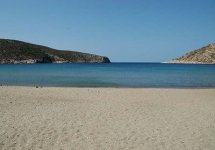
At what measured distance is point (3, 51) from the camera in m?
158

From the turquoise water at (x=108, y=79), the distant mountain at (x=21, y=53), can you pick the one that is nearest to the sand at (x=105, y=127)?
the turquoise water at (x=108, y=79)

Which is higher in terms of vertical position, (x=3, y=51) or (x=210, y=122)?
(x=3, y=51)

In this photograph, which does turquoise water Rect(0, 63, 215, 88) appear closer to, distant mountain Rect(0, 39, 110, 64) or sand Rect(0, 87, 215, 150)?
sand Rect(0, 87, 215, 150)

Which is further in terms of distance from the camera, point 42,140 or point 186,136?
point 186,136

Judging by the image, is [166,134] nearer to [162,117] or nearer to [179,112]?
[162,117]

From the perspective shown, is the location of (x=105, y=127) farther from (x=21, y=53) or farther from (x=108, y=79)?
(x=21, y=53)

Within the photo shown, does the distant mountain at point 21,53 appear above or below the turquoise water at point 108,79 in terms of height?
above

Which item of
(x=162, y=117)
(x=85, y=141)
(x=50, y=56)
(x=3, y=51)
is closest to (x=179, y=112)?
(x=162, y=117)

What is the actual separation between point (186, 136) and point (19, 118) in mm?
6640

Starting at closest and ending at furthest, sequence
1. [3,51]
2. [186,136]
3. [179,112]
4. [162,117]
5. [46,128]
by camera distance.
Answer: [186,136] → [46,128] → [162,117] → [179,112] → [3,51]

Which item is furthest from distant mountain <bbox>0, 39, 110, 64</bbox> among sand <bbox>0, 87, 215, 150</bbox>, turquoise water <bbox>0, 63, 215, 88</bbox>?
sand <bbox>0, 87, 215, 150</bbox>

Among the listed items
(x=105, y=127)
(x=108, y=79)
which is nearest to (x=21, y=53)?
(x=108, y=79)

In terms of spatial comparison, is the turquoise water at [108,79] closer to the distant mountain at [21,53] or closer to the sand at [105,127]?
the sand at [105,127]

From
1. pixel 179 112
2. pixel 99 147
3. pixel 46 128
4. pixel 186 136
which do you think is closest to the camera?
pixel 99 147
